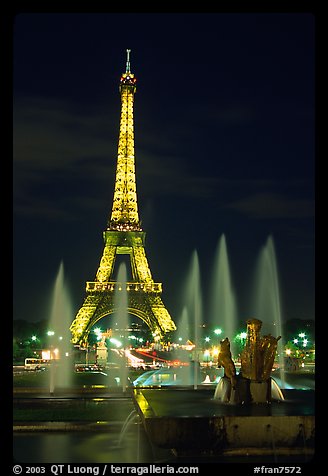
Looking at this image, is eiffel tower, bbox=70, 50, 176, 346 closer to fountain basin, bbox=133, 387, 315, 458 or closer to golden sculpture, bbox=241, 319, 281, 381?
golden sculpture, bbox=241, 319, 281, 381

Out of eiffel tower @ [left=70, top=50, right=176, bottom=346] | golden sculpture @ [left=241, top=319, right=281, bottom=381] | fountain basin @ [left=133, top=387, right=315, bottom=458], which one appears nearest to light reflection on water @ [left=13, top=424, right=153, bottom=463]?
fountain basin @ [left=133, top=387, right=315, bottom=458]

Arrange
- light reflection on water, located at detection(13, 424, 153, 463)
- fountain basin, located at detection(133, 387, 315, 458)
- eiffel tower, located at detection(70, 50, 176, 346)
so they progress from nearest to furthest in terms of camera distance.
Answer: fountain basin, located at detection(133, 387, 315, 458), light reflection on water, located at detection(13, 424, 153, 463), eiffel tower, located at detection(70, 50, 176, 346)

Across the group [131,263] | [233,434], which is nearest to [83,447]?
[233,434]

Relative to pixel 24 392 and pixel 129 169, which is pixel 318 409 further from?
pixel 129 169

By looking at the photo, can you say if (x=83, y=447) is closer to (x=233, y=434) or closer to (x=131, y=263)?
(x=233, y=434)

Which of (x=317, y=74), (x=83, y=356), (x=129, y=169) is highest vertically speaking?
(x=129, y=169)

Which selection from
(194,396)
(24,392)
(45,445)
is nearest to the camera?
(45,445)

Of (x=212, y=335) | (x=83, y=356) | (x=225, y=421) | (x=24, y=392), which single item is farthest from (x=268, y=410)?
(x=212, y=335)

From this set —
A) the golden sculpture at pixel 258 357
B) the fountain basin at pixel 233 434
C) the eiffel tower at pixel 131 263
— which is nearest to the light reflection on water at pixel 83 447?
the fountain basin at pixel 233 434

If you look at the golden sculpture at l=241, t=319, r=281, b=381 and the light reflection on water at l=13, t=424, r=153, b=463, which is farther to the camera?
the golden sculpture at l=241, t=319, r=281, b=381
